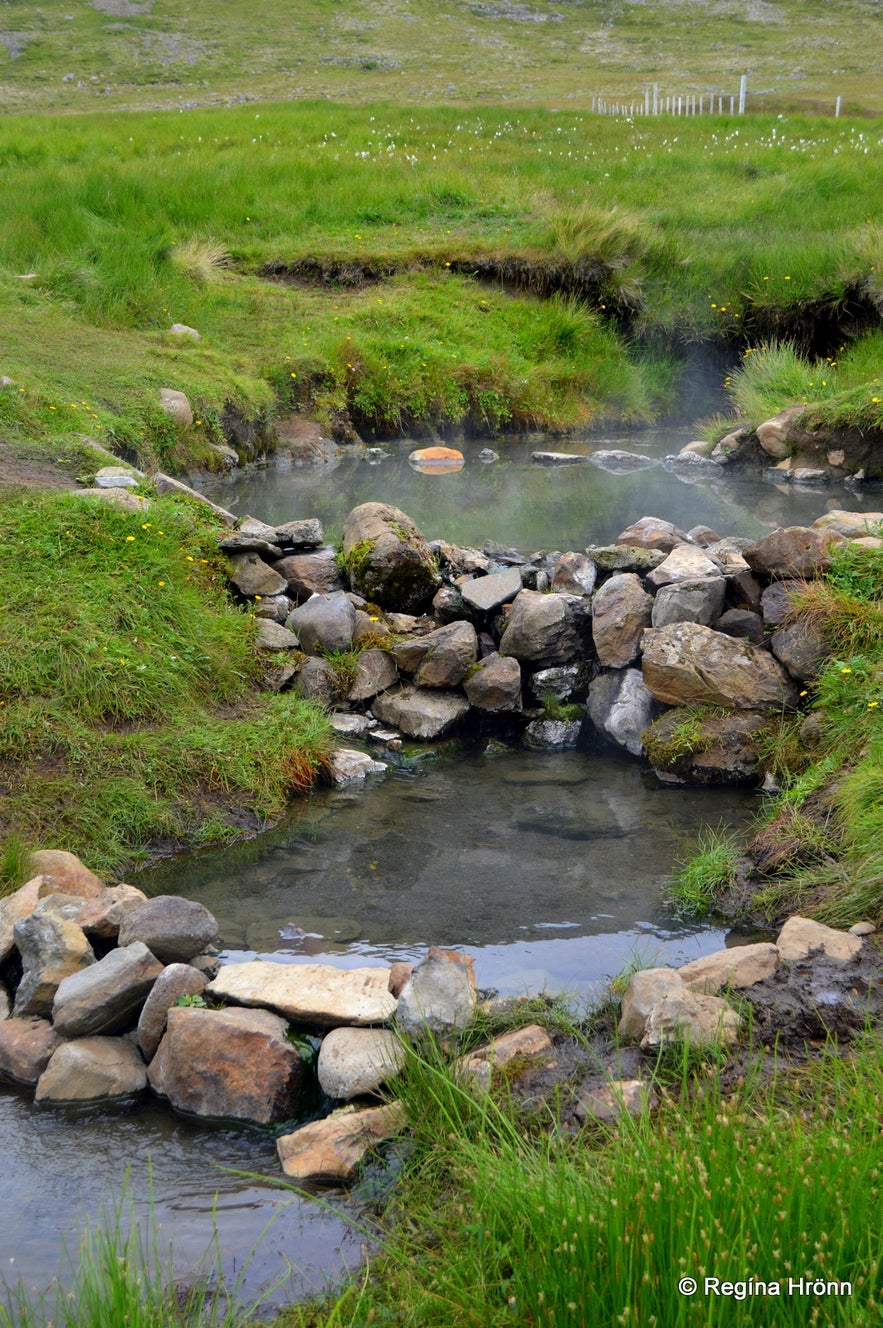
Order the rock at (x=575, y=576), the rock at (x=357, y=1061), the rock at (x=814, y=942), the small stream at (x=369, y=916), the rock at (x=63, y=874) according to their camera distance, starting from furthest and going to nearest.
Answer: the rock at (x=575, y=576) → the rock at (x=63, y=874) → the rock at (x=814, y=942) → the rock at (x=357, y=1061) → the small stream at (x=369, y=916)

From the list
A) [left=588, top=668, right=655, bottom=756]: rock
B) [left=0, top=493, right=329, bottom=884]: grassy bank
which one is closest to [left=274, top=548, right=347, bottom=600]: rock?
[left=0, top=493, right=329, bottom=884]: grassy bank

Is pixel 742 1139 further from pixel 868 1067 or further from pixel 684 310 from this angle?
pixel 684 310

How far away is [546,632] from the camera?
7086 millimetres

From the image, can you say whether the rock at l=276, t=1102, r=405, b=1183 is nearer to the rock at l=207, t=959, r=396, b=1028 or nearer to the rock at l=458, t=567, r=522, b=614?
the rock at l=207, t=959, r=396, b=1028

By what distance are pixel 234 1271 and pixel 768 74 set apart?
57648 mm

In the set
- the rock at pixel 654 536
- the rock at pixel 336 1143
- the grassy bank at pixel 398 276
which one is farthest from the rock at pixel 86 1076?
the grassy bank at pixel 398 276

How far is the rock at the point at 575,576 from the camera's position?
24.5 ft

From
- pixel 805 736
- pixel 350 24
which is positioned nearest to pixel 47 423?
pixel 805 736

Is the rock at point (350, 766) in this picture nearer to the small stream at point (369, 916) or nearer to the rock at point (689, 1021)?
the small stream at point (369, 916)

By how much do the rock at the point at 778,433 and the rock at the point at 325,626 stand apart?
6613 mm

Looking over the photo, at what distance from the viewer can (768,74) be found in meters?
49.9

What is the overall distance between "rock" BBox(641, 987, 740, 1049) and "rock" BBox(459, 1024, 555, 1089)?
1.10ft

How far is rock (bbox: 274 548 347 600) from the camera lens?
25.6ft

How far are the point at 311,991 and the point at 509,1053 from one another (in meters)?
0.80
